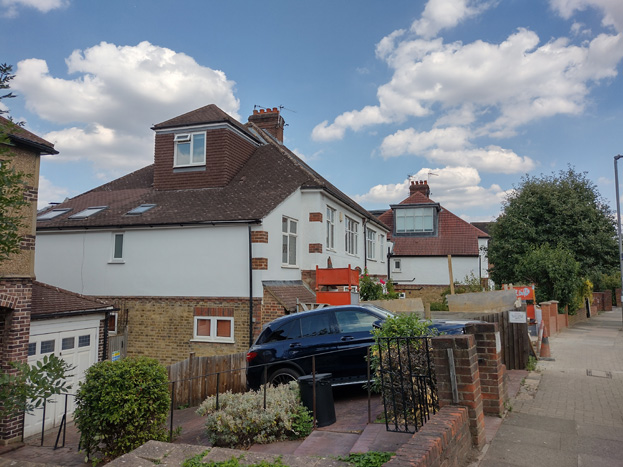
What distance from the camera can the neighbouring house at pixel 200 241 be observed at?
14.7m

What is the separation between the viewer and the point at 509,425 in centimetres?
627

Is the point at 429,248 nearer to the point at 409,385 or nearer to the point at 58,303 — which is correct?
the point at 58,303

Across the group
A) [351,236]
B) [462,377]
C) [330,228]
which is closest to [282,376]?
[462,377]

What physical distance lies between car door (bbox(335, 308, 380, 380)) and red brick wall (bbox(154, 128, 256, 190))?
10.7 meters

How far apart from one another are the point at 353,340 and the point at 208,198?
399 inches

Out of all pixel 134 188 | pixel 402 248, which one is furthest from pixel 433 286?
pixel 134 188

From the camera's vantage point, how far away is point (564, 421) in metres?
6.60

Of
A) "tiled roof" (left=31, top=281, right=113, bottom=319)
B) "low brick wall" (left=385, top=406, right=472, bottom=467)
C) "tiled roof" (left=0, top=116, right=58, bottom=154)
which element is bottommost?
"low brick wall" (left=385, top=406, right=472, bottom=467)

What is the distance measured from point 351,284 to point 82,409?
1054 cm

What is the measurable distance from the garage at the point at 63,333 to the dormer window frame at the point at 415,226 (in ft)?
85.0

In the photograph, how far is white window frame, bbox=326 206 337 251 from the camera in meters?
19.0

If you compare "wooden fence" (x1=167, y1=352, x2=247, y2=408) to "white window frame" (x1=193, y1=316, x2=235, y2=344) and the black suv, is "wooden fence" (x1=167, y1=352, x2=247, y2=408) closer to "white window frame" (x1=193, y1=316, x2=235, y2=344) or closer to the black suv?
the black suv

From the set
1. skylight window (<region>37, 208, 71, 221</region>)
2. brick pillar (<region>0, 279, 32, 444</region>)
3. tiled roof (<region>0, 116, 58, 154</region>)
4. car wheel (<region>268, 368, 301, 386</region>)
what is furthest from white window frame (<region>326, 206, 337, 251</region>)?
brick pillar (<region>0, 279, 32, 444</region>)

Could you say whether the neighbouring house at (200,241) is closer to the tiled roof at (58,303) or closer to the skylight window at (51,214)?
the skylight window at (51,214)
